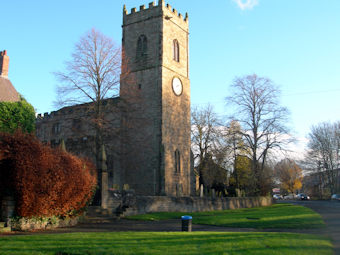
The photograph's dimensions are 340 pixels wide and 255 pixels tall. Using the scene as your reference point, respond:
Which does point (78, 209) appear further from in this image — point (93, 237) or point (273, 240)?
point (273, 240)

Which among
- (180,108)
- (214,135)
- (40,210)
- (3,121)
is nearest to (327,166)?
(214,135)

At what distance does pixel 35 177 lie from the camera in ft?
45.0

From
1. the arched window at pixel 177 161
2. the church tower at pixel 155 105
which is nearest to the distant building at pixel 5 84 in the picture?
the church tower at pixel 155 105

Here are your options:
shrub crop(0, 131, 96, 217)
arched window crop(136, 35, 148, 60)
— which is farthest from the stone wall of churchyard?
arched window crop(136, 35, 148, 60)

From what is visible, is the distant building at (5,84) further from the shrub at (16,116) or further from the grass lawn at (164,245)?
the grass lawn at (164,245)

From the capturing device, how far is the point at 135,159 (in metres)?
33.3

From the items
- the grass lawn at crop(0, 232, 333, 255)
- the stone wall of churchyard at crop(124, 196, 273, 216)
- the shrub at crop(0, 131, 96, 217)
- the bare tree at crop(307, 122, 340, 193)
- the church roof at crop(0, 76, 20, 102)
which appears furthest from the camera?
the bare tree at crop(307, 122, 340, 193)

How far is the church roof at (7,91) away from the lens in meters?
36.3

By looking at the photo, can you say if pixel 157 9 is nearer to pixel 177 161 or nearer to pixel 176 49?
pixel 176 49

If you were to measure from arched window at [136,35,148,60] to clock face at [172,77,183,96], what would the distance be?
4.01 meters

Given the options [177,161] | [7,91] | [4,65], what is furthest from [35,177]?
[4,65]

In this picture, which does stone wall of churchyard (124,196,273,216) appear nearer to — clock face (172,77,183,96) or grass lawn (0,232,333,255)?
grass lawn (0,232,333,255)

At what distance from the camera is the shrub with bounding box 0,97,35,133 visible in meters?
29.6

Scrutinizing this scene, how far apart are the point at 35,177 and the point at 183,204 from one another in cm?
1480
